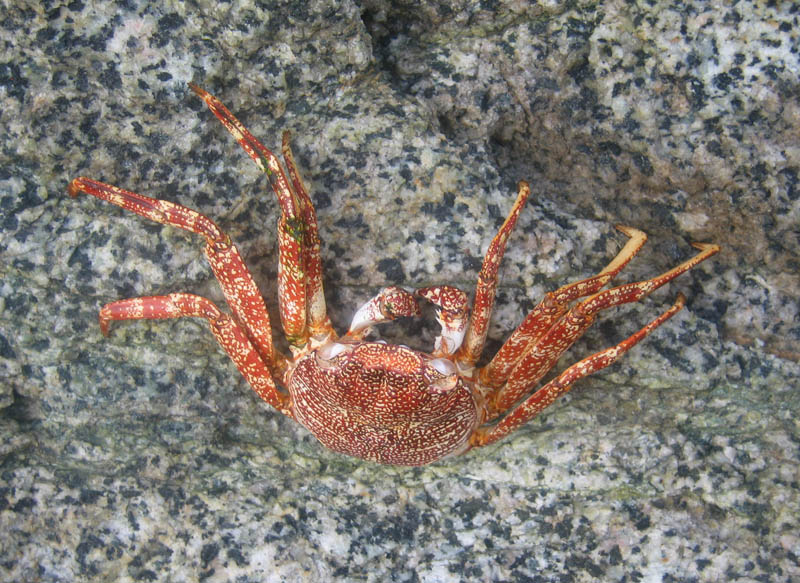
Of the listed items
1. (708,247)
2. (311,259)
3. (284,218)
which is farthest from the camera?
(708,247)

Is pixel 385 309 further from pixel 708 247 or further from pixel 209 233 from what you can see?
pixel 708 247

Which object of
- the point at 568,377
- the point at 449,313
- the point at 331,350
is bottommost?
Answer: the point at 568,377

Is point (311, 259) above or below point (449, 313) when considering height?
above

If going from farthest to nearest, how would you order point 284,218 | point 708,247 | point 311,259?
1. point 708,247
2. point 311,259
3. point 284,218

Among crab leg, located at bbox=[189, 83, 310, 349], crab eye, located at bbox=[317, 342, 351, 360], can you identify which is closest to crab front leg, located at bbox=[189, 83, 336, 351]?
crab leg, located at bbox=[189, 83, 310, 349]

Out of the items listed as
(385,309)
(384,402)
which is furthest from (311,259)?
(384,402)

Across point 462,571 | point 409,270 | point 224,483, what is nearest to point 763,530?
point 462,571

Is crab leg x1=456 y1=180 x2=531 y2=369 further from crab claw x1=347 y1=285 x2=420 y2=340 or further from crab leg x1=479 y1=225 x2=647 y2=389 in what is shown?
crab claw x1=347 y1=285 x2=420 y2=340
